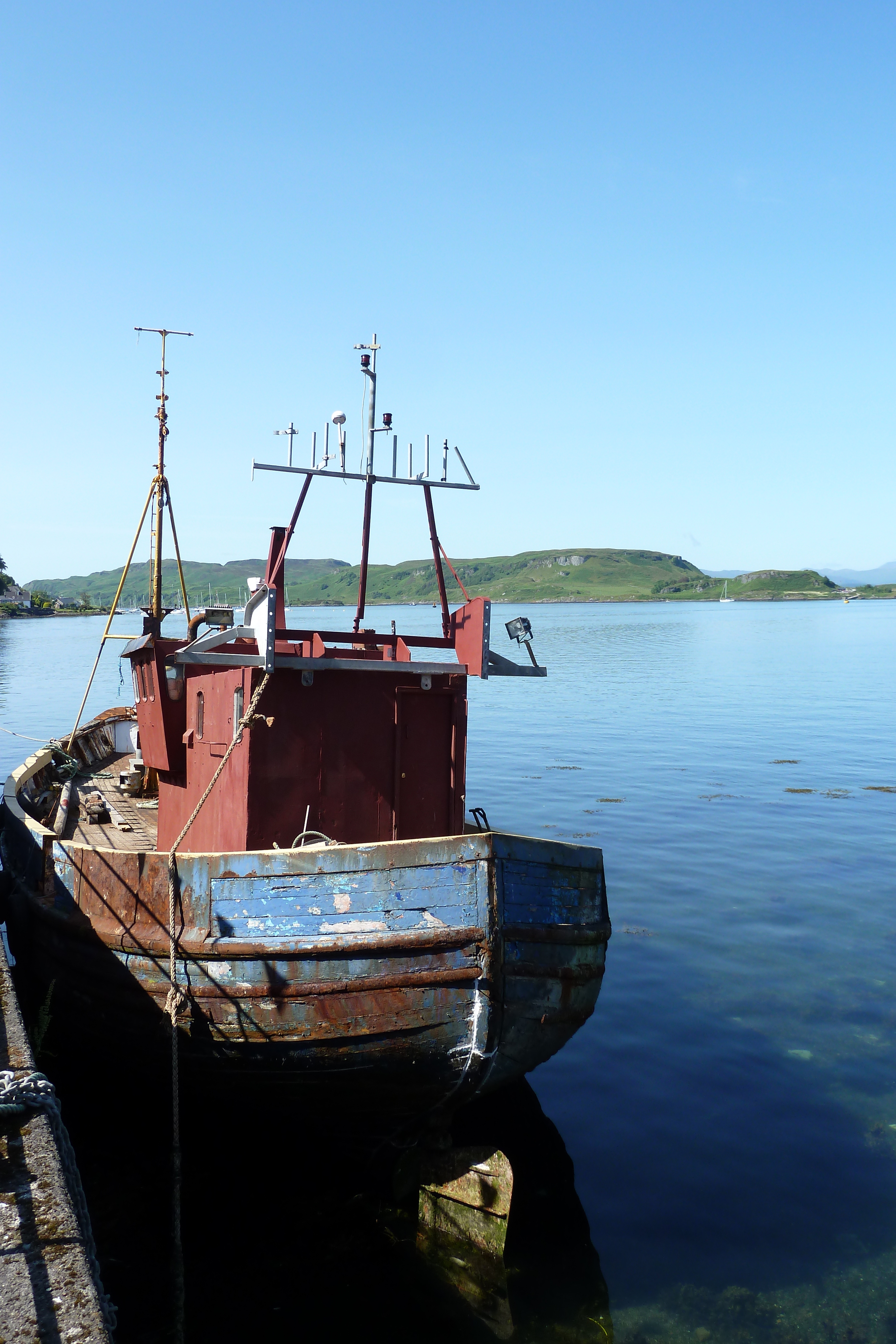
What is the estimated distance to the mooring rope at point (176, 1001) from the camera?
23.3 ft

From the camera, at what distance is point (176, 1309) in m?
6.57

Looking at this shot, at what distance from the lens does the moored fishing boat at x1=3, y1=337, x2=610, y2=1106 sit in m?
7.11

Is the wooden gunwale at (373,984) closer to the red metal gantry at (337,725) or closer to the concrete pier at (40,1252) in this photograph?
the red metal gantry at (337,725)

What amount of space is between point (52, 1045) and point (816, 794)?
1771 cm

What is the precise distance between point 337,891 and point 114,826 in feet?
25.0

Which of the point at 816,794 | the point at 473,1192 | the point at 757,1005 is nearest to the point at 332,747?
the point at 473,1192

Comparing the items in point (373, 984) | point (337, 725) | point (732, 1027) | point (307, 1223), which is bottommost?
point (307, 1223)

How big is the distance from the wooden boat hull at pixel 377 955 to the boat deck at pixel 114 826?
2.78 m

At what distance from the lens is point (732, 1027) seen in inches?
427

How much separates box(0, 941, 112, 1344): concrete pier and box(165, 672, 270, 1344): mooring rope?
1.54 metres

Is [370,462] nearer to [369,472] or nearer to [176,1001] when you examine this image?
[369,472]

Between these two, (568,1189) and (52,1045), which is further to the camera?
(52,1045)

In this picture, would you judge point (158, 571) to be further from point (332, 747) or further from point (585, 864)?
point (585, 864)

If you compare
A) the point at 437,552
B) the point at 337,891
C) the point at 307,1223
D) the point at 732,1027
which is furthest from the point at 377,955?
the point at 732,1027
